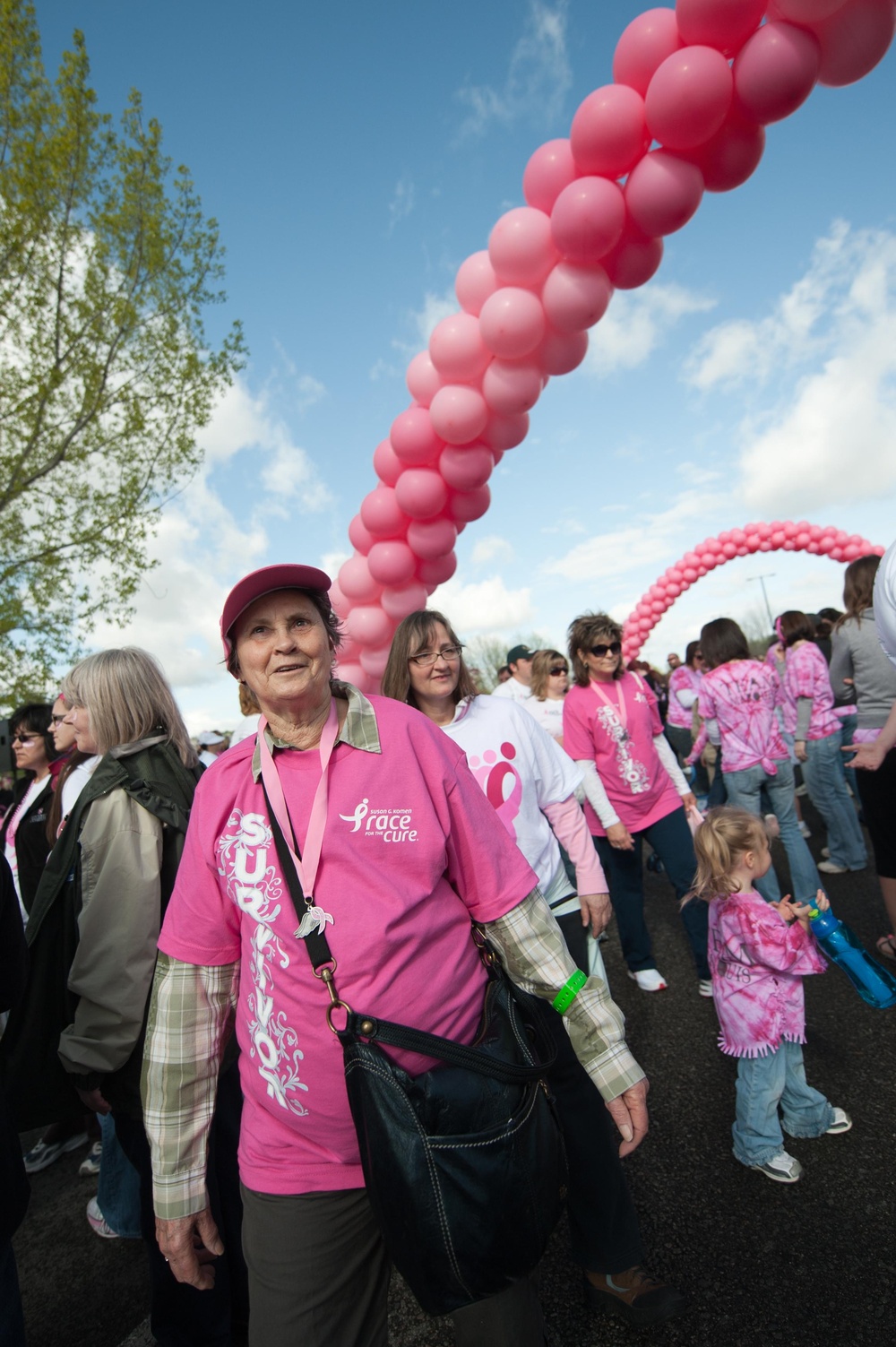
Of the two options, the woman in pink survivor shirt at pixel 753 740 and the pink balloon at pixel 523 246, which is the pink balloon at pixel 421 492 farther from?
the woman in pink survivor shirt at pixel 753 740

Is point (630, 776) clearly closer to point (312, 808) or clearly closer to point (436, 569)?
point (436, 569)

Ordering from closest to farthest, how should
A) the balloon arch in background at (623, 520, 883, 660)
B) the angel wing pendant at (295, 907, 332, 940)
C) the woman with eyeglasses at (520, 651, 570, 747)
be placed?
the angel wing pendant at (295, 907, 332, 940) → the woman with eyeglasses at (520, 651, 570, 747) → the balloon arch in background at (623, 520, 883, 660)

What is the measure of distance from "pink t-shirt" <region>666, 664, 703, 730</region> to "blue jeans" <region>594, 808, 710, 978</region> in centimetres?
574

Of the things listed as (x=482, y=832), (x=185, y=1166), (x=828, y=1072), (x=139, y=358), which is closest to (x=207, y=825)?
(x=482, y=832)

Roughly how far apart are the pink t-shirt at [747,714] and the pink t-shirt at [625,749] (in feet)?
2.94

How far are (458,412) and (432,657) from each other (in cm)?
179

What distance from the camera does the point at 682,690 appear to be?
9766 mm

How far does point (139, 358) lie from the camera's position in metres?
11.1

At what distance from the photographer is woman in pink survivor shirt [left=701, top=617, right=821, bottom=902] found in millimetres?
4699

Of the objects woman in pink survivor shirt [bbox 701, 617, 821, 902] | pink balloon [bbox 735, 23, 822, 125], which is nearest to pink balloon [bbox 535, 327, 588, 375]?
pink balloon [bbox 735, 23, 822, 125]

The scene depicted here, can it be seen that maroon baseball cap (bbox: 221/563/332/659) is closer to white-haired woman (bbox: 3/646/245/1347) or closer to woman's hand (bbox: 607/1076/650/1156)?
white-haired woman (bbox: 3/646/245/1347)

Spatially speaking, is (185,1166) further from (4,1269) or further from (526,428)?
(526,428)

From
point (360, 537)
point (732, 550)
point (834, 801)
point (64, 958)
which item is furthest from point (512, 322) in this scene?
point (732, 550)

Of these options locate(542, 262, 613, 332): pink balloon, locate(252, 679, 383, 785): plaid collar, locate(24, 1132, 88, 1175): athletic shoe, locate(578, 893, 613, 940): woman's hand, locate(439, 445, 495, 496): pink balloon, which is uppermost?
locate(542, 262, 613, 332): pink balloon
